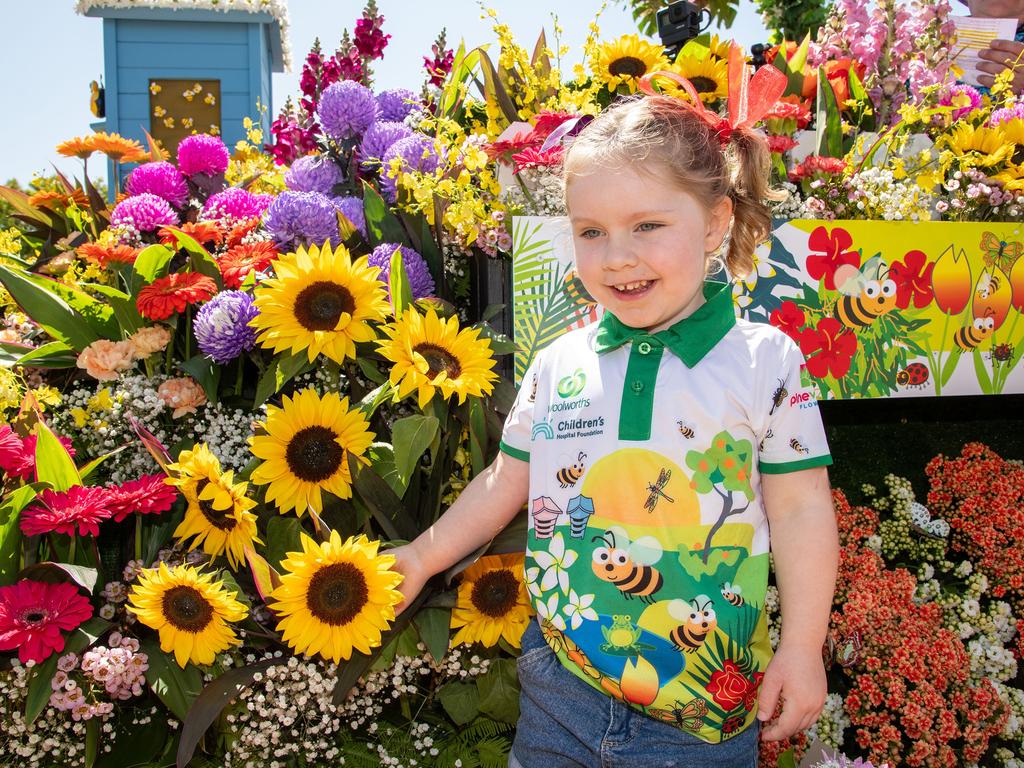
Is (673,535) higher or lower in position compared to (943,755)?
higher

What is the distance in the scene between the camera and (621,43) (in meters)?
2.45

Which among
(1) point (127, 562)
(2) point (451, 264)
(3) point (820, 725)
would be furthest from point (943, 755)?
(1) point (127, 562)

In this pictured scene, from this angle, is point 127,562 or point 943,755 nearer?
point 127,562

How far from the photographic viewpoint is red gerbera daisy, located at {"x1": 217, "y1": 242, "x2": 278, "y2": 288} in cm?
203

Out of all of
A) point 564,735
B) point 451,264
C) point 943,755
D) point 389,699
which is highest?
point 451,264

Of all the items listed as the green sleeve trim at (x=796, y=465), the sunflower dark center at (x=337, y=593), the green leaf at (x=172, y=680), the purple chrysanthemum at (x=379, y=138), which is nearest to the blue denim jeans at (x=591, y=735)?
the sunflower dark center at (x=337, y=593)

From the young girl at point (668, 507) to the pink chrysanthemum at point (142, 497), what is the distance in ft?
2.46

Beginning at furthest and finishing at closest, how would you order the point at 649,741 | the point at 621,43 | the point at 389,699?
the point at 621,43
the point at 389,699
the point at 649,741

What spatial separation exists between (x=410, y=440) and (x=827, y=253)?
115 cm

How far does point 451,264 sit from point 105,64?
6.72 m

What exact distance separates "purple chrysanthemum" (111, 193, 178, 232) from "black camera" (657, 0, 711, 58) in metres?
1.58

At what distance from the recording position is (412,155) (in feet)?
7.50

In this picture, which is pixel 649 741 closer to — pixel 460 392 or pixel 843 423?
pixel 460 392

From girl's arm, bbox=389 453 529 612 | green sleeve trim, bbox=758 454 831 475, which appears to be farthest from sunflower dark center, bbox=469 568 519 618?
green sleeve trim, bbox=758 454 831 475
